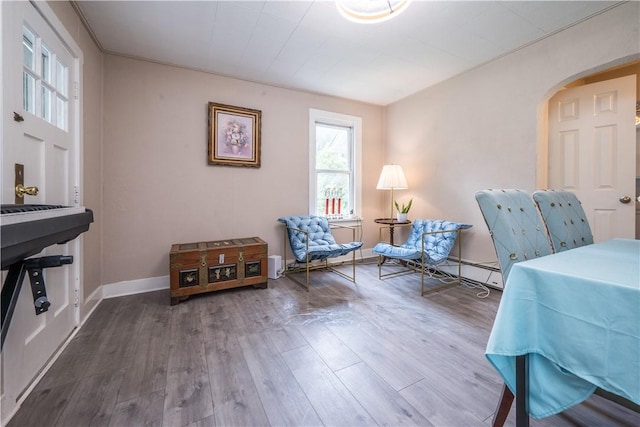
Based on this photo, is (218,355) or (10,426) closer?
(10,426)

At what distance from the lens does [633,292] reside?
26.7 inches

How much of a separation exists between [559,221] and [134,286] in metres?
3.67

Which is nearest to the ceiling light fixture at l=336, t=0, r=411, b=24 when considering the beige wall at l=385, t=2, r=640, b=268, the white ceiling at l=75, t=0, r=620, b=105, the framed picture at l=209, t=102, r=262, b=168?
the white ceiling at l=75, t=0, r=620, b=105

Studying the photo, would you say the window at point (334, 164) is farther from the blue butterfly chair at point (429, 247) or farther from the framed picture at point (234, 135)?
the blue butterfly chair at point (429, 247)

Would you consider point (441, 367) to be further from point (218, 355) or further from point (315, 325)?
point (218, 355)

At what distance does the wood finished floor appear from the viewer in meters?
1.21

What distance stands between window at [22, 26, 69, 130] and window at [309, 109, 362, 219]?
249 centimetres

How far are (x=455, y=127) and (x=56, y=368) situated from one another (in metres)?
4.15

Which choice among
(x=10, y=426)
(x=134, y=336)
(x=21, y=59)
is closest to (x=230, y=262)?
(x=134, y=336)

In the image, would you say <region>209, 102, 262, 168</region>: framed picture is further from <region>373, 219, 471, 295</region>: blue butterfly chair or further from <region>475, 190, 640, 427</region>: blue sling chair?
<region>475, 190, 640, 427</region>: blue sling chair

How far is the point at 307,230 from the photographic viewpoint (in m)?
3.32

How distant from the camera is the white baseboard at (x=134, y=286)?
8.64ft

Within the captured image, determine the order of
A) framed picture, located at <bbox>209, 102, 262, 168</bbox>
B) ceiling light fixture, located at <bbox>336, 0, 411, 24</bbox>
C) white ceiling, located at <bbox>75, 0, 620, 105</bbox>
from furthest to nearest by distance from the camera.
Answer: framed picture, located at <bbox>209, 102, 262, 168</bbox>, white ceiling, located at <bbox>75, 0, 620, 105</bbox>, ceiling light fixture, located at <bbox>336, 0, 411, 24</bbox>

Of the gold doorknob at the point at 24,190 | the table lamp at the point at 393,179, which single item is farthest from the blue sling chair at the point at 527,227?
the gold doorknob at the point at 24,190
